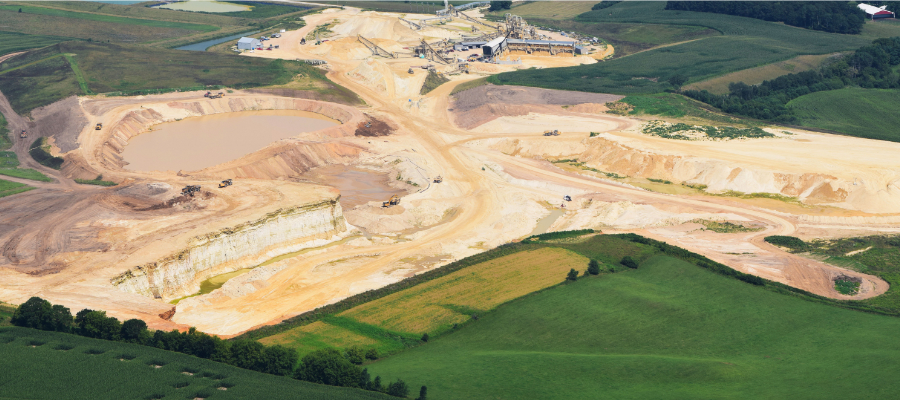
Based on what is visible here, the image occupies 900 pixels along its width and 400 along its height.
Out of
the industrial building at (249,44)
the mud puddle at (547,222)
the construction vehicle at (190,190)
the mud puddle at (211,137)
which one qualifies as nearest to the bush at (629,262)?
the mud puddle at (547,222)

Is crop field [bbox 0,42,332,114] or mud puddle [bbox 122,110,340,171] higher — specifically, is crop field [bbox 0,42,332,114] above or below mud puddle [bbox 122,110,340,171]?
above

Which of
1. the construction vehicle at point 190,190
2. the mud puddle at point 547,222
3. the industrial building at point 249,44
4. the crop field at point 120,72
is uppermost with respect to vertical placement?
the industrial building at point 249,44

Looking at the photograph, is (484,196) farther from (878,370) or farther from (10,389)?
(10,389)

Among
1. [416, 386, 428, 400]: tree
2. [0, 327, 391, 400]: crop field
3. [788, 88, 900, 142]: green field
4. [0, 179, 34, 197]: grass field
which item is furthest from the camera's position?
[788, 88, 900, 142]: green field

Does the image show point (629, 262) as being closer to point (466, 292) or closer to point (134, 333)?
point (466, 292)

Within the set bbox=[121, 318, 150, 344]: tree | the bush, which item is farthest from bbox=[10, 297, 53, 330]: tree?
the bush

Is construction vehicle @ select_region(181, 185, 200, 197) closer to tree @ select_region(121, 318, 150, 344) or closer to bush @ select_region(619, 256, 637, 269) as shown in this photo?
tree @ select_region(121, 318, 150, 344)

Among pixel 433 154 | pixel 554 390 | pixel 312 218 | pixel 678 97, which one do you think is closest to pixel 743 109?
pixel 678 97

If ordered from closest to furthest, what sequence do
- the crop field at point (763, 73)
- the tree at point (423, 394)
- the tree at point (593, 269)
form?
the tree at point (423, 394)
the tree at point (593, 269)
the crop field at point (763, 73)

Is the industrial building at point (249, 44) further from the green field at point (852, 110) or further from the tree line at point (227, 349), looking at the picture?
the tree line at point (227, 349)
